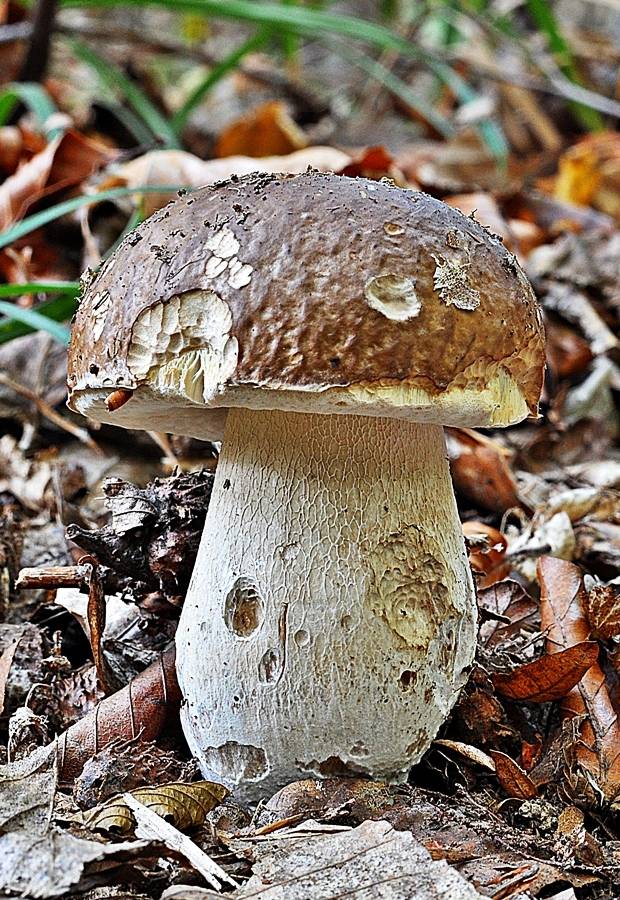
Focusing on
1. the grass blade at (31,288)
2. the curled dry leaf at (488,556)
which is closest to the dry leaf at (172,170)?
the grass blade at (31,288)

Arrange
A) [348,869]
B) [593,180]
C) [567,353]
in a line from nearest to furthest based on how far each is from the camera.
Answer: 1. [348,869]
2. [567,353]
3. [593,180]

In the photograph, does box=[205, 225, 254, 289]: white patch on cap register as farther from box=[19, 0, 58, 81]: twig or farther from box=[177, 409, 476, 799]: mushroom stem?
box=[19, 0, 58, 81]: twig

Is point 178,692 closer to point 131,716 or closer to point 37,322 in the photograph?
point 131,716

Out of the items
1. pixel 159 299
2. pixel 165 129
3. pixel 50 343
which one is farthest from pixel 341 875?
pixel 165 129

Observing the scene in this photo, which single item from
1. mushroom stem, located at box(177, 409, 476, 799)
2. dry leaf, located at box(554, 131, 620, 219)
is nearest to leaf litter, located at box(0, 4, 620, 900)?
mushroom stem, located at box(177, 409, 476, 799)

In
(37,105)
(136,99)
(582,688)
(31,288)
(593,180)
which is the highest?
(593,180)

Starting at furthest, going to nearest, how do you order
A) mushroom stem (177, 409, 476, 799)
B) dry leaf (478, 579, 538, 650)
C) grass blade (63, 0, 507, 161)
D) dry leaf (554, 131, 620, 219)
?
dry leaf (554, 131, 620, 219) < grass blade (63, 0, 507, 161) < dry leaf (478, 579, 538, 650) < mushroom stem (177, 409, 476, 799)

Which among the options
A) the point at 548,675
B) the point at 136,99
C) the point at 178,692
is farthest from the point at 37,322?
the point at 136,99
